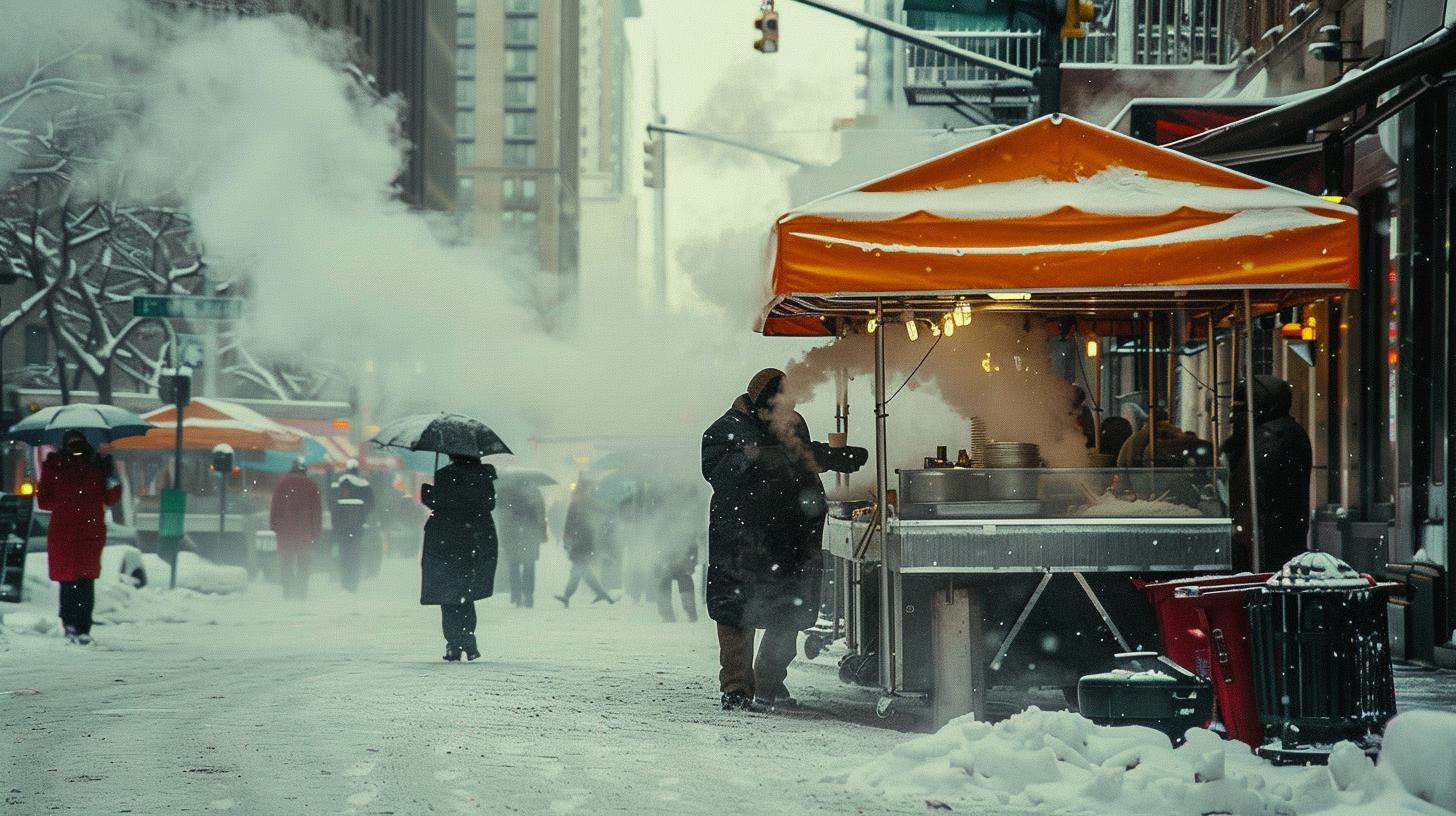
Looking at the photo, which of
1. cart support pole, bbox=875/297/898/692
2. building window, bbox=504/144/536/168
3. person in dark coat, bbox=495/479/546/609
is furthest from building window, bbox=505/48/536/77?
cart support pole, bbox=875/297/898/692

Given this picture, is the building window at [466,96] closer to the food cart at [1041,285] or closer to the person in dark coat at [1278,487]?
the person in dark coat at [1278,487]

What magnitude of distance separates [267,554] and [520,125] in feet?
447

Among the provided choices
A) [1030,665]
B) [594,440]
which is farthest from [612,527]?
[1030,665]

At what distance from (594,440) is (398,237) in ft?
27.4

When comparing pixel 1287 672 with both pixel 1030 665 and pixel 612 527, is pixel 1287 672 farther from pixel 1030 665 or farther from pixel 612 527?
pixel 612 527

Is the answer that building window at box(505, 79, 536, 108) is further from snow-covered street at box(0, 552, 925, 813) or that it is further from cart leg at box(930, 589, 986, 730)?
cart leg at box(930, 589, 986, 730)

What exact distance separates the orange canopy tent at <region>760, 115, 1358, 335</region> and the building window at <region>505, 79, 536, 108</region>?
15486 centimetres

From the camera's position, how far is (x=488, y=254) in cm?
3497

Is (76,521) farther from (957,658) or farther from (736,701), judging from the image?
(957,658)

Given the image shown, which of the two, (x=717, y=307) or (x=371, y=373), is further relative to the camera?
(x=371, y=373)

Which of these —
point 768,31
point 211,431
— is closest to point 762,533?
point 768,31

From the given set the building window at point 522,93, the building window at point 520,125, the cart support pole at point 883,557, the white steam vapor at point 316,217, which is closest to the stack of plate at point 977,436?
the cart support pole at point 883,557

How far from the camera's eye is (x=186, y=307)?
18.4 m

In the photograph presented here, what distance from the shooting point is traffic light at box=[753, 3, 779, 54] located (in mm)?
17516
